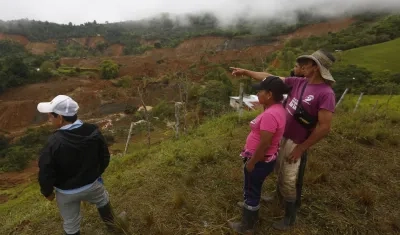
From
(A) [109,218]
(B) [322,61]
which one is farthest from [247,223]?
(B) [322,61]

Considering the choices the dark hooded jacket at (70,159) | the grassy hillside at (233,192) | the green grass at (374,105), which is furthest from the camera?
the green grass at (374,105)

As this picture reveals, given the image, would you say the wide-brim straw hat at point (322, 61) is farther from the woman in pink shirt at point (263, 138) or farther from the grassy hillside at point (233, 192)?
the grassy hillside at point (233, 192)

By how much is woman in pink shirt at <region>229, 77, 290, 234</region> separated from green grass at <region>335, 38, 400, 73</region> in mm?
27676

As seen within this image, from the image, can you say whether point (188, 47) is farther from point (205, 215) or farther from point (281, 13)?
point (205, 215)

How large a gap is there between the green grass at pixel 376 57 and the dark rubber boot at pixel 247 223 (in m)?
27.6

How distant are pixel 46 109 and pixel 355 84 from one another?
23.2 meters

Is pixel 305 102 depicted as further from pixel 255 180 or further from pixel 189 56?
pixel 189 56

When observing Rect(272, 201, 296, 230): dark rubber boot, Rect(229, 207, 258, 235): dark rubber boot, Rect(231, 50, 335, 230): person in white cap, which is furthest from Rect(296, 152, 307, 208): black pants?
Rect(229, 207, 258, 235): dark rubber boot

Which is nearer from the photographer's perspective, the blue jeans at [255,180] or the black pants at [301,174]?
the blue jeans at [255,180]

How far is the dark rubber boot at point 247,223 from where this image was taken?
2.67m

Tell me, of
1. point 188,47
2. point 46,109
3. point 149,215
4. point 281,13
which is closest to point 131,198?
point 149,215

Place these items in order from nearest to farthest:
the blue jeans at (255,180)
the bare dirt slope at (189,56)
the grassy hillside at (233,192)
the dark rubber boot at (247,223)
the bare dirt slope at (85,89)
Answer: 1. the blue jeans at (255,180)
2. the dark rubber boot at (247,223)
3. the grassy hillside at (233,192)
4. the bare dirt slope at (85,89)
5. the bare dirt slope at (189,56)

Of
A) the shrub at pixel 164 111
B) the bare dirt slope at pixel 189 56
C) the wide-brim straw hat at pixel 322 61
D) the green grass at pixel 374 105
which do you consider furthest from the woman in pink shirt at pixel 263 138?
the bare dirt slope at pixel 189 56

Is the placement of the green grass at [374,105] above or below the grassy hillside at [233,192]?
below
